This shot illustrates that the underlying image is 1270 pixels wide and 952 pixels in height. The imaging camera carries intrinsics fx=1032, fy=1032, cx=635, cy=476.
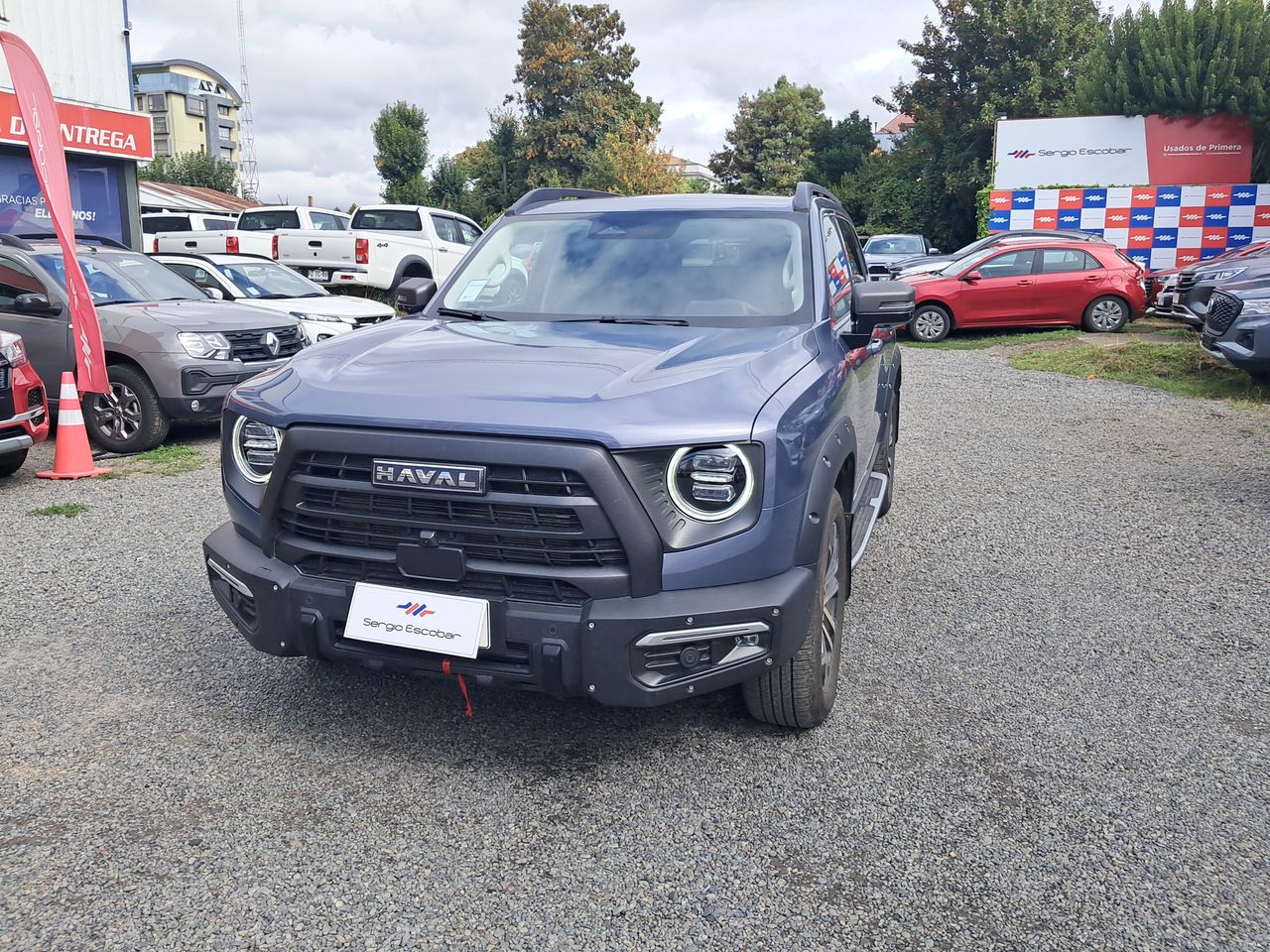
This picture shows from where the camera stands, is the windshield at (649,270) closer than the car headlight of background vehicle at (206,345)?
Yes

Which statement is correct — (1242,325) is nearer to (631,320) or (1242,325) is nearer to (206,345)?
(631,320)

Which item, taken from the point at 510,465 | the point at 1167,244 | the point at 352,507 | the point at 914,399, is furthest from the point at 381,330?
the point at 1167,244

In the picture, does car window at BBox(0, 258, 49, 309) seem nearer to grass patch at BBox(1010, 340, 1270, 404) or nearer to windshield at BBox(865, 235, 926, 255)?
grass patch at BBox(1010, 340, 1270, 404)

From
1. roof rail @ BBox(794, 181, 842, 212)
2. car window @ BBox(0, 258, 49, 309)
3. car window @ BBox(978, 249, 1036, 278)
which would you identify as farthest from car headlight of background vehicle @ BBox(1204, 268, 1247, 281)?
car window @ BBox(0, 258, 49, 309)

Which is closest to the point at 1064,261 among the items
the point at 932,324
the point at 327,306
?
the point at 932,324

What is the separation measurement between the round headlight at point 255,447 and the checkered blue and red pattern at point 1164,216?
2281 centimetres

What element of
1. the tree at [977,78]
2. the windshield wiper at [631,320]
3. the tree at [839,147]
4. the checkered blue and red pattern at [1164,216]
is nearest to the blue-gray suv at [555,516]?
the windshield wiper at [631,320]

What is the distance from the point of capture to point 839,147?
2169 inches

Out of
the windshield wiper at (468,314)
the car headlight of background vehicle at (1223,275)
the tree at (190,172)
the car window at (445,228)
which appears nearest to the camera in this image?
the windshield wiper at (468,314)

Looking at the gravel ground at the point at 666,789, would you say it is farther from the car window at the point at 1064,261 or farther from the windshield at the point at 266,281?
the car window at the point at 1064,261

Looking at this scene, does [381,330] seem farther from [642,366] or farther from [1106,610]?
[1106,610]

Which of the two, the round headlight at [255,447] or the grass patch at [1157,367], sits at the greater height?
the round headlight at [255,447]

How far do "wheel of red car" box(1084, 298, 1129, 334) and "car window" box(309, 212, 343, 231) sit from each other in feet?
42.0

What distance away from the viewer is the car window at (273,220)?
18094 mm
